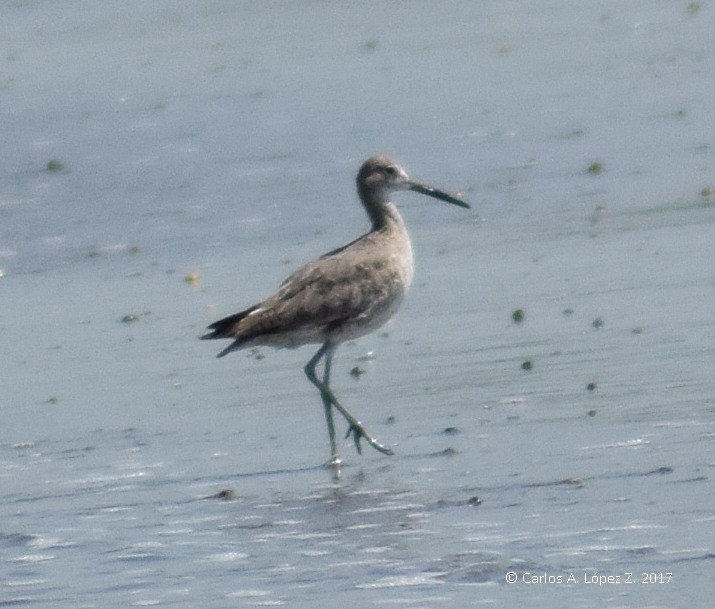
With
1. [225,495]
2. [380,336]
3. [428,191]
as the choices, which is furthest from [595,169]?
[225,495]

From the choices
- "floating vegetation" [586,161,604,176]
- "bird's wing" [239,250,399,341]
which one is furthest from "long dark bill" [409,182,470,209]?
"floating vegetation" [586,161,604,176]

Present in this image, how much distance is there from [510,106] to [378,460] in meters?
10.7

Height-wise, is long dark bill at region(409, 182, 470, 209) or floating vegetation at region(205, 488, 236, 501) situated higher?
long dark bill at region(409, 182, 470, 209)

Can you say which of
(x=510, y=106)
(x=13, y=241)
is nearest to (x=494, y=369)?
(x=13, y=241)

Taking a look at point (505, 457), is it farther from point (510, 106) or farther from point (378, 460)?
point (510, 106)

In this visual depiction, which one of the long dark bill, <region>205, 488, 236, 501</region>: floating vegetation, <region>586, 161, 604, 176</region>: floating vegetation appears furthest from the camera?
<region>586, 161, 604, 176</region>: floating vegetation

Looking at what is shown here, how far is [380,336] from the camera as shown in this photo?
10.9 m

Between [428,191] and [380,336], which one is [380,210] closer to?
[428,191]

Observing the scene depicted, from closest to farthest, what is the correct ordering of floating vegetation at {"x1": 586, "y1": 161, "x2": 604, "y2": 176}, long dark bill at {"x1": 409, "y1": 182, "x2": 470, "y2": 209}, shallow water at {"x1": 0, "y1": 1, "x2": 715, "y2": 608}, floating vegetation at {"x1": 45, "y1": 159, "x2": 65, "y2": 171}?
shallow water at {"x1": 0, "y1": 1, "x2": 715, "y2": 608} < long dark bill at {"x1": 409, "y1": 182, "x2": 470, "y2": 209} < floating vegetation at {"x1": 586, "y1": 161, "x2": 604, "y2": 176} < floating vegetation at {"x1": 45, "y1": 159, "x2": 65, "y2": 171}

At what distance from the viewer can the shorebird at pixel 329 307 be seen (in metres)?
9.08

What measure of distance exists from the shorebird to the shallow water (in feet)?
1.23

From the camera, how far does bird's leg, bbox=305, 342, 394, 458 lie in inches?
340

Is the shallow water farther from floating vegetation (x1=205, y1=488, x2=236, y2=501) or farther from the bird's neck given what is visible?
the bird's neck

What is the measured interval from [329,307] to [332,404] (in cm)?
47
